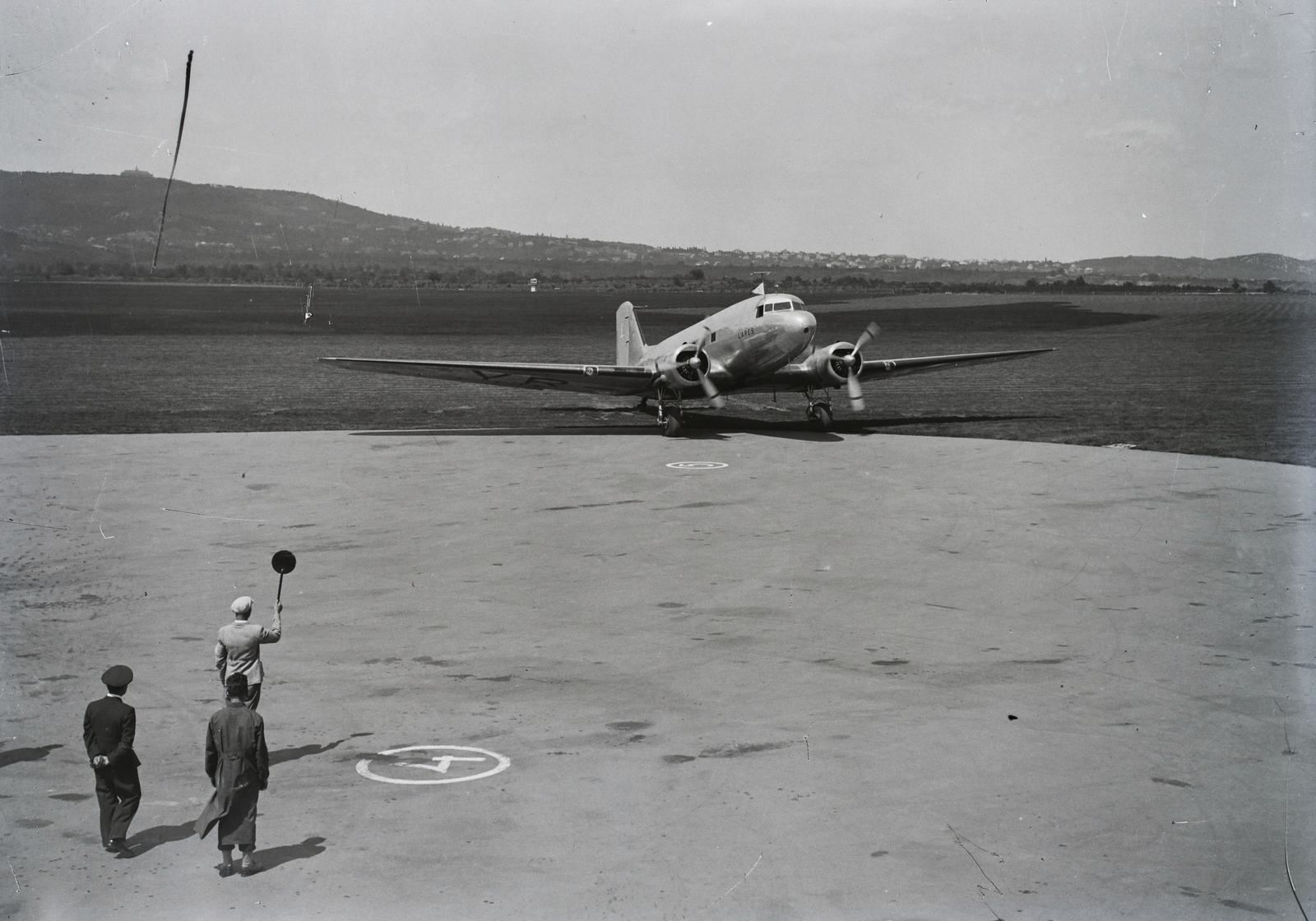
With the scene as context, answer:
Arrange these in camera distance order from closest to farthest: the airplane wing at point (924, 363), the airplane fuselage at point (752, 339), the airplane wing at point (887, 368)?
the airplane fuselage at point (752, 339) → the airplane wing at point (887, 368) → the airplane wing at point (924, 363)

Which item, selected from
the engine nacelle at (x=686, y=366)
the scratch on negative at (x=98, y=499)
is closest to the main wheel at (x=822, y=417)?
the engine nacelle at (x=686, y=366)

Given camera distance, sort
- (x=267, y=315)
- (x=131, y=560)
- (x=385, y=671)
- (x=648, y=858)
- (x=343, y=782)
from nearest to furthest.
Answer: (x=648, y=858) < (x=343, y=782) < (x=385, y=671) < (x=131, y=560) < (x=267, y=315)

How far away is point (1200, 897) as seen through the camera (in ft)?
31.6

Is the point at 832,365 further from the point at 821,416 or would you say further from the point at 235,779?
the point at 235,779

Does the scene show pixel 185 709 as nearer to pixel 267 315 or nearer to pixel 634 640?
pixel 634 640

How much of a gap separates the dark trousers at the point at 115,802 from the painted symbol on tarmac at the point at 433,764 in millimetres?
2390

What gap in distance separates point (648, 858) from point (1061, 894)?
3441 mm

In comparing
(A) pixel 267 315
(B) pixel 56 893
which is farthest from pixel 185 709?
(A) pixel 267 315

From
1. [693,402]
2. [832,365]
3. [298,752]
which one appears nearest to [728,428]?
[693,402]

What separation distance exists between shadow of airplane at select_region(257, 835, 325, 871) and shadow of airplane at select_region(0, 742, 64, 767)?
3.68m

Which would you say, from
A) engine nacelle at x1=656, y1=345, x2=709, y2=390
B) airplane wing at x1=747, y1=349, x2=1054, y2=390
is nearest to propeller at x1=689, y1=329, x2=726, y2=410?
engine nacelle at x1=656, y1=345, x2=709, y2=390

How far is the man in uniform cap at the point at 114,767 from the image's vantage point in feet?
33.1

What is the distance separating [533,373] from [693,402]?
7039 mm

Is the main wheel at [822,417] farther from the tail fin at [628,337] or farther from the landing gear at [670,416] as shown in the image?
the tail fin at [628,337]
